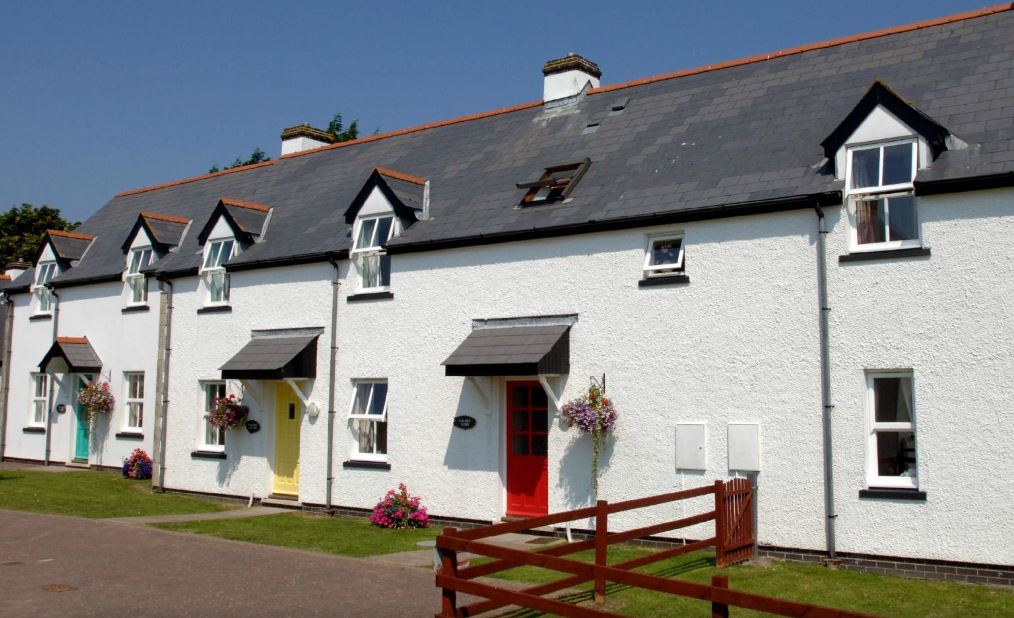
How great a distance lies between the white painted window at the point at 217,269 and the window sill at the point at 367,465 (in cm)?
537

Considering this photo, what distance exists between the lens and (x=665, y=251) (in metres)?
→ 14.4

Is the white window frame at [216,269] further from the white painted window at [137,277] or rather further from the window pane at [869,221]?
the window pane at [869,221]

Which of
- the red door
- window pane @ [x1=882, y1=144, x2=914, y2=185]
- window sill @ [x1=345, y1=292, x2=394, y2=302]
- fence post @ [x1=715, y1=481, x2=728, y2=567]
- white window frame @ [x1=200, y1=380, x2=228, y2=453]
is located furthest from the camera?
white window frame @ [x1=200, y1=380, x2=228, y2=453]

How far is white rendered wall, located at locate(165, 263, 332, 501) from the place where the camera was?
60.0 feet

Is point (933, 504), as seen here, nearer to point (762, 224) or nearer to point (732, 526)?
point (732, 526)

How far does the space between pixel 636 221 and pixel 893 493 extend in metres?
5.24

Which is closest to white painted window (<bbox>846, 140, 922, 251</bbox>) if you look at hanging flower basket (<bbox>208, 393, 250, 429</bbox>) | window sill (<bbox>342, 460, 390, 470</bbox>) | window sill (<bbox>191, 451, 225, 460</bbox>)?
window sill (<bbox>342, 460, 390, 470</bbox>)

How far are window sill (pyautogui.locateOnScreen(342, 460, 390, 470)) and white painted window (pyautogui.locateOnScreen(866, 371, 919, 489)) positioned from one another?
27.6 feet

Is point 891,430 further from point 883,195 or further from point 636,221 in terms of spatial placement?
point 636,221

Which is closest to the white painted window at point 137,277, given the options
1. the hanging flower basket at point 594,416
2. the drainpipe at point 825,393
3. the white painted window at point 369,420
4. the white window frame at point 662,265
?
the white painted window at point 369,420

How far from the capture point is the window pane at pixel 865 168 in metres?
12.8

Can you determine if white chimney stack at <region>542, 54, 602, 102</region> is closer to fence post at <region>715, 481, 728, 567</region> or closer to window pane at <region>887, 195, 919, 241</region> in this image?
window pane at <region>887, 195, 919, 241</region>

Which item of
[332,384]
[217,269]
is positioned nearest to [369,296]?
[332,384]

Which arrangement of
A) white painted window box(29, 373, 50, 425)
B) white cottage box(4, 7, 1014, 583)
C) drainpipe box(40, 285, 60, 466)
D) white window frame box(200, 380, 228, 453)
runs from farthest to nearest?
white painted window box(29, 373, 50, 425), drainpipe box(40, 285, 60, 466), white window frame box(200, 380, 228, 453), white cottage box(4, 7, 1014, 583)
